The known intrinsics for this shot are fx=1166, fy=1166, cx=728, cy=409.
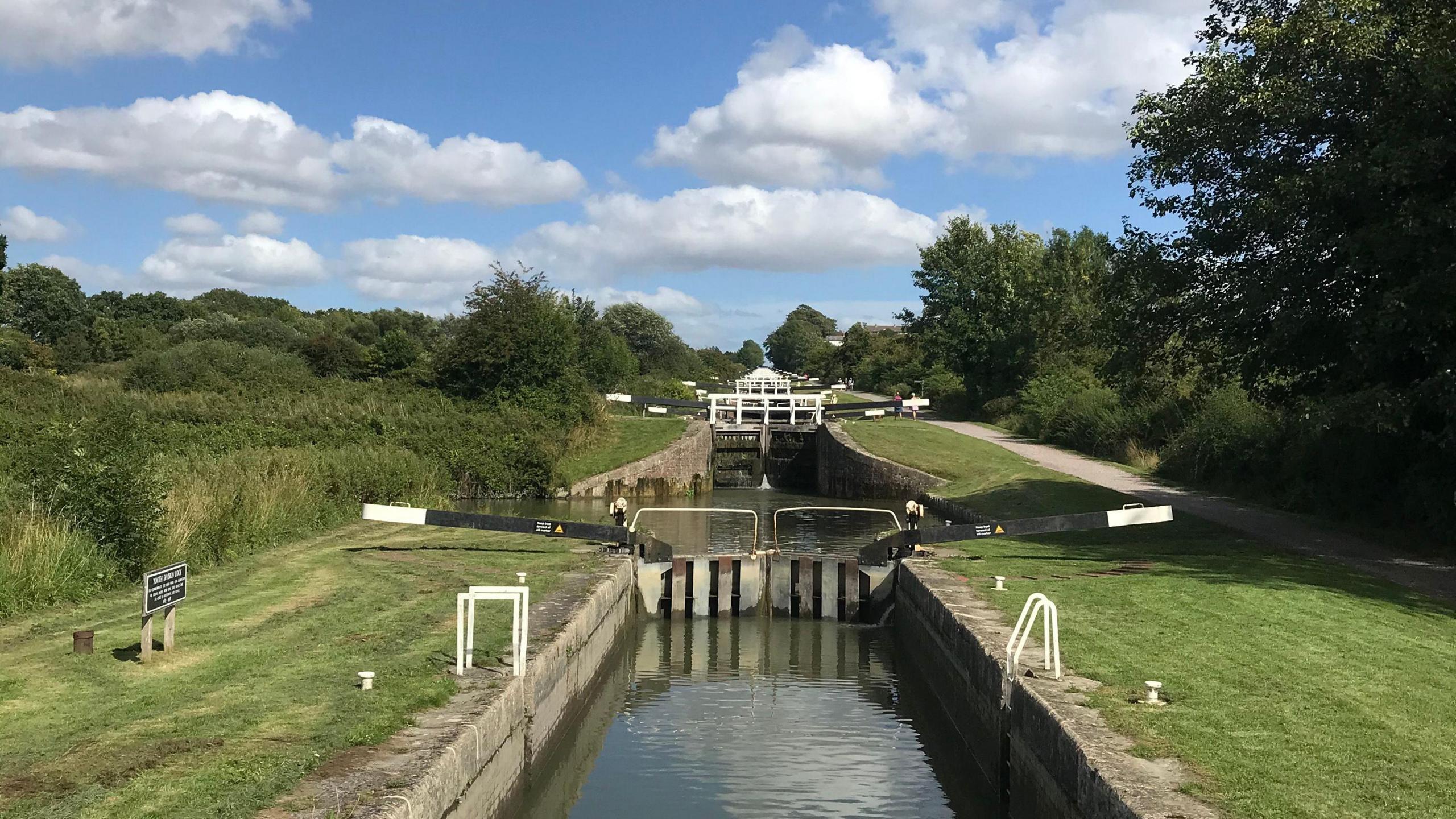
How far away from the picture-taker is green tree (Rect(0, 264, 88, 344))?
66.8m

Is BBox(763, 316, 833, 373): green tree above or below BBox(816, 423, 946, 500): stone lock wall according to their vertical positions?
above

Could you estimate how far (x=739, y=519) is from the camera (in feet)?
90.5

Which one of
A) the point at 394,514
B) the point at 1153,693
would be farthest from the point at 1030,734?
the point at 394,514

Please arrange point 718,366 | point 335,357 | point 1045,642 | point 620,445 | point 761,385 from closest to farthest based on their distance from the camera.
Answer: point 1045,642 < point 620,445 < point 761,385 < point 335,357 < point 718,366

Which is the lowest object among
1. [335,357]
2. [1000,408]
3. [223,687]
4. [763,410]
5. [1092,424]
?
[223,687]

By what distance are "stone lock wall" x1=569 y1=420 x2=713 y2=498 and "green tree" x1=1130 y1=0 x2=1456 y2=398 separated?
17.2 meters

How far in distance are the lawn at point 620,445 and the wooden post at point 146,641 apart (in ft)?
76.8

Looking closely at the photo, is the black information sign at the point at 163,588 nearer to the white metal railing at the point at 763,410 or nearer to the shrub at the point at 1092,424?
the shrub at the point at 1092,424

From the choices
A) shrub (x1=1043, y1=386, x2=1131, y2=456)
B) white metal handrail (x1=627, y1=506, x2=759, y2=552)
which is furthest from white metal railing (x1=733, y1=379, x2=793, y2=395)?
white metal handrail (x1=627, y1=506, x2=759, y2=552)

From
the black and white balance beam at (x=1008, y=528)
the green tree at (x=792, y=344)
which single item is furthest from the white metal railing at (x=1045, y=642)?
the green tree at (x=792, y=344)

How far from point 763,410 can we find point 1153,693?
32717 mm

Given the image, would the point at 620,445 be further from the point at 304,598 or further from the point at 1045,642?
the point at 1045,642

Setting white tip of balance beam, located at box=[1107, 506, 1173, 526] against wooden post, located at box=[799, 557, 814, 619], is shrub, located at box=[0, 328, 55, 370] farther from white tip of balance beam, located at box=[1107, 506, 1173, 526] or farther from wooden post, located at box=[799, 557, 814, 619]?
white tip of balance beam, located at box=[1107, 506, 1173, 526]

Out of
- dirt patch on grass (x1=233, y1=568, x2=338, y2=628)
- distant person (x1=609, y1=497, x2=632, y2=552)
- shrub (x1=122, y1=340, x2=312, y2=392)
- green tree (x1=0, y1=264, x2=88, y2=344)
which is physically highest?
green tree (x1=0, y1=264, x2=88, y2=344)
